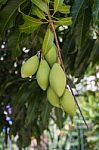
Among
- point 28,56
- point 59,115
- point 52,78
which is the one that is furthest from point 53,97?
point 59,115

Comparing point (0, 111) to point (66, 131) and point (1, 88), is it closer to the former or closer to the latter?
point (1, 88)

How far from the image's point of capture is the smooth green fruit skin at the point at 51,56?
580 mm

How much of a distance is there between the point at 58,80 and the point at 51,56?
0.22 ft

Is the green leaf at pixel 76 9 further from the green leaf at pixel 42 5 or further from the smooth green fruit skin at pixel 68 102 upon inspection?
the smooth green fruit skin at pixel 68 102

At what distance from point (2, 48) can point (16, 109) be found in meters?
0.25

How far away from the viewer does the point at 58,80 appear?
53 centimetres

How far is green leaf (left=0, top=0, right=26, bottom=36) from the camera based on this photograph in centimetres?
→ 71

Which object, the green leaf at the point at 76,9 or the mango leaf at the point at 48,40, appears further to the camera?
the green leaf at the point at 76,9

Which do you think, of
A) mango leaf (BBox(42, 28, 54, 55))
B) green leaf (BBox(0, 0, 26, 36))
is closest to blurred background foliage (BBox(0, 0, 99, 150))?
green leaf (BBox(0, 0, 26, 36))

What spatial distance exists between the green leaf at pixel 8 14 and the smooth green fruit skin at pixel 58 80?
0.21 metres

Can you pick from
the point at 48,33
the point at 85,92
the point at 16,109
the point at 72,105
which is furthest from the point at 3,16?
the point at 85,92

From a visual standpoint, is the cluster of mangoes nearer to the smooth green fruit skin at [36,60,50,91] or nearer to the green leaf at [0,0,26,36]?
the smooth green fruit skin at [36,60,50,91]

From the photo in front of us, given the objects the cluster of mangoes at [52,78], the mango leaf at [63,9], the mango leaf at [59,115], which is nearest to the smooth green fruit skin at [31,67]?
the cluster of mangoes at [52,78]

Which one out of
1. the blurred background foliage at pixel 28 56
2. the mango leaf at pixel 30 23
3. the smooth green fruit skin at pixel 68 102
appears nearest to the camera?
the smooth green fruit skin at pixel 68 102
